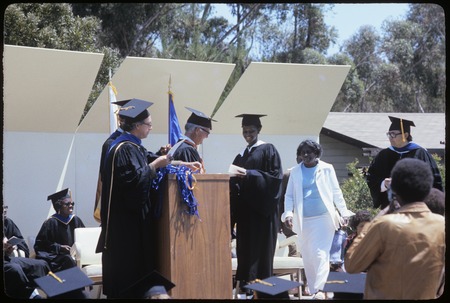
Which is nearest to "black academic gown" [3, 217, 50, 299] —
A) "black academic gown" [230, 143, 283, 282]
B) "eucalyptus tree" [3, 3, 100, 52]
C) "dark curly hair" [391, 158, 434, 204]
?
"black academic gown" [230, 143, 283, 282]

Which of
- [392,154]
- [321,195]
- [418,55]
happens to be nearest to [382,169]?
[392,154]

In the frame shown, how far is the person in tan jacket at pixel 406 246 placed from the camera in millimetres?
4238

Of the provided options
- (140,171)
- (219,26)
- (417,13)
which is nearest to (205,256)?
(140,171)

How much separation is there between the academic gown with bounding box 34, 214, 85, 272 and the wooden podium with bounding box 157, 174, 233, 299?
10.5 feet

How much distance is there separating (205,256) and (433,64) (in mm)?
29210

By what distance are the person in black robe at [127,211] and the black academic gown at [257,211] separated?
1542mm

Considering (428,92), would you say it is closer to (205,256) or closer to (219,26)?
(219,26)

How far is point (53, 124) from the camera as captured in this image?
974 centimetres

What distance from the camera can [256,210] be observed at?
300 inches

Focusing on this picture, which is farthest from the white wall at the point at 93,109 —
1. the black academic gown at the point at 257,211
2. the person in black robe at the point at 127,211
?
the person in black robe at the point at 127,211

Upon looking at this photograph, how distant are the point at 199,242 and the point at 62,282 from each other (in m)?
1.26

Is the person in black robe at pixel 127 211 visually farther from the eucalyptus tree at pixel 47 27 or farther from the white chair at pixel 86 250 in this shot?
the eucalyptus tree at pixel 47 27

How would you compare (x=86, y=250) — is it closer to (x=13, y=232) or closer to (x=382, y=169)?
(x=13, y=232)

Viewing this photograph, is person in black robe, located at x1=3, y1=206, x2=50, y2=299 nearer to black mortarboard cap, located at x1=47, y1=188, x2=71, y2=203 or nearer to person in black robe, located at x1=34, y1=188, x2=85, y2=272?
person in black robe, located at x1=34, y1=188, x2=85, y2=272
